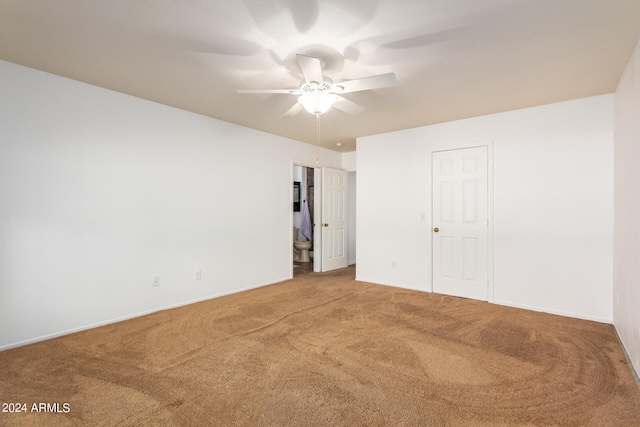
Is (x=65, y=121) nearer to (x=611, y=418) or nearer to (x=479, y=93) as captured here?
(x=479, y=93)

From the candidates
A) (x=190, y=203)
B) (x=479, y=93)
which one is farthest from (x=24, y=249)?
(x=479, y=93)

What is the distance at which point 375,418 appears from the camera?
172cm

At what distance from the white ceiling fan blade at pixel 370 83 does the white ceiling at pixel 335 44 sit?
0.25 m

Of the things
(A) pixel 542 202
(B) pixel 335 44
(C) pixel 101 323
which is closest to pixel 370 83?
(B) pixel 335 44

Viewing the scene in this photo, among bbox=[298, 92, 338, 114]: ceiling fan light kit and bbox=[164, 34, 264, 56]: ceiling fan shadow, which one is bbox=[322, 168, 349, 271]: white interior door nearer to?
bbox=[298, 92, 338, 114]: ceiling fan light kit

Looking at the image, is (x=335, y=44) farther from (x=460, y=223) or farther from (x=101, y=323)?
(x=101, y=323)

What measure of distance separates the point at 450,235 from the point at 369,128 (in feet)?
6.37

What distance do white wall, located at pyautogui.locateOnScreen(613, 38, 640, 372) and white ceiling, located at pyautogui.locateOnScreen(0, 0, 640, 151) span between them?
0.92 feet

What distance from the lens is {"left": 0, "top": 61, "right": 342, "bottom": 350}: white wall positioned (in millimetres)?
2613

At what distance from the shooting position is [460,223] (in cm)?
418

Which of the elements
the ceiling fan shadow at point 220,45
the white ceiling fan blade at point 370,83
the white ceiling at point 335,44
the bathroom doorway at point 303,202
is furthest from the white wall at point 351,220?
the ceiling fan shadow at point 220,45

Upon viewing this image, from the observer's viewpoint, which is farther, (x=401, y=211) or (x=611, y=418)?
(x=401, y=211)

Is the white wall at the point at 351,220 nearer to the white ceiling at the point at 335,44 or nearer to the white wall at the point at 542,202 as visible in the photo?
the white wall at the point at 542,202

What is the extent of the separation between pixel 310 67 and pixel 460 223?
308 cm
